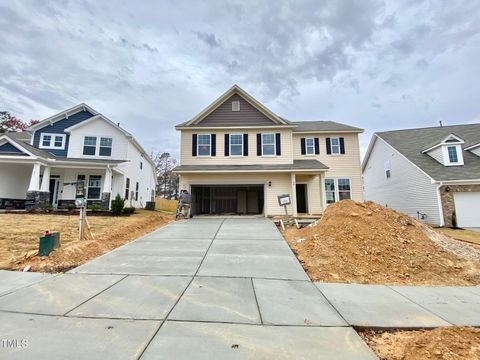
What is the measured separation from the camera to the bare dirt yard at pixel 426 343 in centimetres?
243

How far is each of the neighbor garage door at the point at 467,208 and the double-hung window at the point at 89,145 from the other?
2418cm

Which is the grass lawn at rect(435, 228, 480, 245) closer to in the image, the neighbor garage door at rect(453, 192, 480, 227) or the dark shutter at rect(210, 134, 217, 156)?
the neighbor garage door at rect(453, 192, 480, 227)

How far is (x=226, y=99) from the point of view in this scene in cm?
1645

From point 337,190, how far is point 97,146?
1839 centimetres

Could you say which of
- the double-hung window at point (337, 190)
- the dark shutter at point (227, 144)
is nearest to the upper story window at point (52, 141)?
the dark shutter at point (227, 144)

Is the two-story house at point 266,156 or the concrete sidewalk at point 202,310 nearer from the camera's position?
the concrete sidewalk at point 202,310

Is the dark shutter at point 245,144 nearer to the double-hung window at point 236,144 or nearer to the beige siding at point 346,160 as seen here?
the double-hung window at point 236,144

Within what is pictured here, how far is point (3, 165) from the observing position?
51.1ft

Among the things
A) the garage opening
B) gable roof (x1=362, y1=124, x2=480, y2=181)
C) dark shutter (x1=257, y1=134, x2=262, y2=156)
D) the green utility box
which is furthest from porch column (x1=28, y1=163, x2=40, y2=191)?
gable roof (x1=362, y1=124, x2=480, y2=181)

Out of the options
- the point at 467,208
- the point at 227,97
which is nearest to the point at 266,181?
the point at 227,97

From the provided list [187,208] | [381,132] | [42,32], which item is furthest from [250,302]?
[381,132]

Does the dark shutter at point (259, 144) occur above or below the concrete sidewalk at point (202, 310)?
above

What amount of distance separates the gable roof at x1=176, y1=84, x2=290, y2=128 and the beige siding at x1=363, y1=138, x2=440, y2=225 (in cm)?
905

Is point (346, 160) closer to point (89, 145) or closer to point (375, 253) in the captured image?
point (375, 253)
